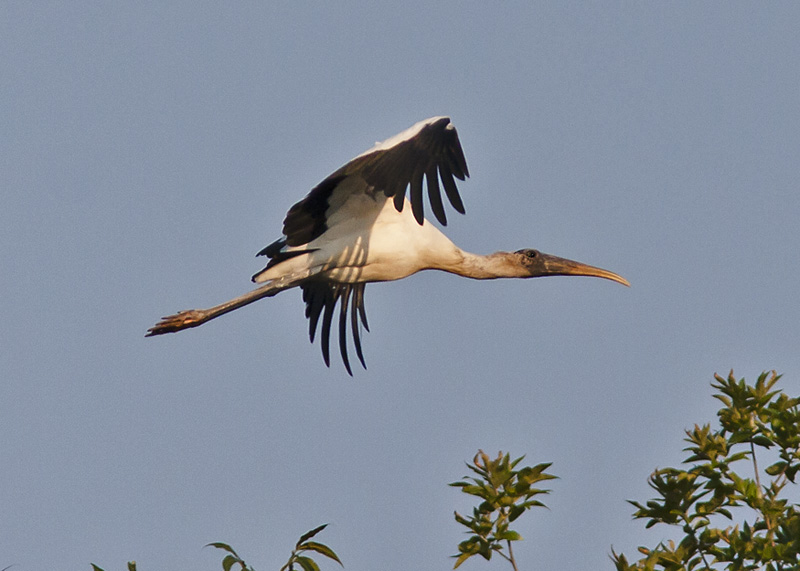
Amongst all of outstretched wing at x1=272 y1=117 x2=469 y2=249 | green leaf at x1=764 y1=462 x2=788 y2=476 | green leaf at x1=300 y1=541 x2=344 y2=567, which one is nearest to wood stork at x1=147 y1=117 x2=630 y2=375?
outstretched wing at x1=272 y1=117 x2=469 y2=249

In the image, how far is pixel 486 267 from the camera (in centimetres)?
1020

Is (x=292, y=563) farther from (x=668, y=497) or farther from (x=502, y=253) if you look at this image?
(x=502, y=253)

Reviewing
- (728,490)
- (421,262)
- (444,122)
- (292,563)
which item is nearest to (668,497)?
(728,490)

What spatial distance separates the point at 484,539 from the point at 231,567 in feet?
4.01

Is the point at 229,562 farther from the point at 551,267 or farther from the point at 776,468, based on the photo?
the point at 551,267

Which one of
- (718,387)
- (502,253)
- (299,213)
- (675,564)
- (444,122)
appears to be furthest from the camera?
(502,253)

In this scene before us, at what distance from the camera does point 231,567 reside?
14.3 feet

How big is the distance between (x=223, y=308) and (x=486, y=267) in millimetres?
2250

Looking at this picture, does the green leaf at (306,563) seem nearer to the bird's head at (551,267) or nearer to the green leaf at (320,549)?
the green leaf at (320,549)

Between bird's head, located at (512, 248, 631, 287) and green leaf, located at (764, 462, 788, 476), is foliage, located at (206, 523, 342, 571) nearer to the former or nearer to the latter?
green leaf, located at (764, 462, 788, 476)

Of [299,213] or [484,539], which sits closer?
[484,539]

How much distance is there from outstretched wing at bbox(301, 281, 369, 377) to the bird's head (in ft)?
4.51

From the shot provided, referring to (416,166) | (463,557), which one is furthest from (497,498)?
(416,166)

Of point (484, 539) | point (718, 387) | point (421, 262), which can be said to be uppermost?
point (421, 262)
